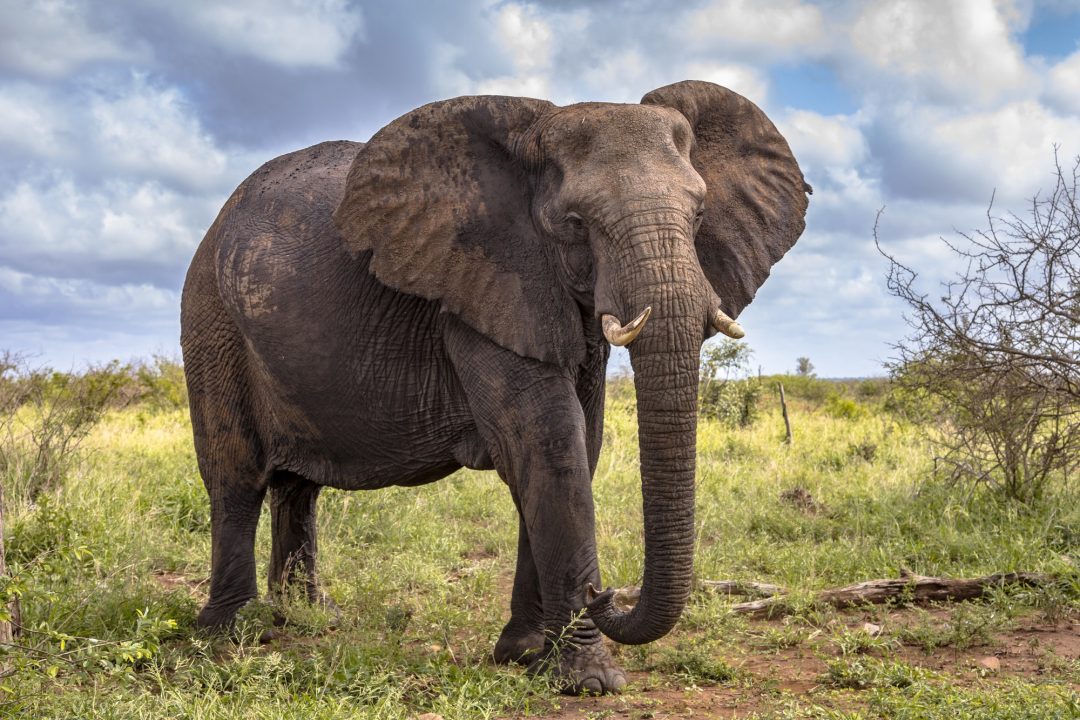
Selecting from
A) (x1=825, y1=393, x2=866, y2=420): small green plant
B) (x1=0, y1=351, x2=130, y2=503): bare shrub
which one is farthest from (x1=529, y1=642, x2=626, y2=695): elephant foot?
(x1=825, y1=393, x2=866, y2=420): small green plant

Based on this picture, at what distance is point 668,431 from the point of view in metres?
4.48

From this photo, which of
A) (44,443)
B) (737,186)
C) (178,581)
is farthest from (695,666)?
(44,443)

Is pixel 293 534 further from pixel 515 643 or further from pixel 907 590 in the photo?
pixel 907 590

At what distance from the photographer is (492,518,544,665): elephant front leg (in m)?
5.67

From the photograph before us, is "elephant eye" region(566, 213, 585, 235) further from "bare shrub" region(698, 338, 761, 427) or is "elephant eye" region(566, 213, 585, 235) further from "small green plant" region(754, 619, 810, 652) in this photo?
"bare shrub" region(698, 338, 761, 427)

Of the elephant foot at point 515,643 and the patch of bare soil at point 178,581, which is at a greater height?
the patch of bare soil at point 178,581

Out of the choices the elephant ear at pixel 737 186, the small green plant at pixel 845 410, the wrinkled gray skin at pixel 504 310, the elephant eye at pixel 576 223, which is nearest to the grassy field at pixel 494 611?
the wrinkled gray skin at pixel 504 310

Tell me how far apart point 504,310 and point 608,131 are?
3.08ft

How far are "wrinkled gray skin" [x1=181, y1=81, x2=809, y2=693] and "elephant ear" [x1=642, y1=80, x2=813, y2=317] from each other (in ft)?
0.04

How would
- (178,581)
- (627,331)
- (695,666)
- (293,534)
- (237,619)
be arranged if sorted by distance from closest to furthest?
(627,331)
(695,666)
(237,619)
(293,534)
(178,581)

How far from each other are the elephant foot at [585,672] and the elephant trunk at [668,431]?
461 millimetres

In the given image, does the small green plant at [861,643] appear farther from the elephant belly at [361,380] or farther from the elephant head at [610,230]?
the elephant belly at [361,380]

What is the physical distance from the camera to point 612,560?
25.1ft

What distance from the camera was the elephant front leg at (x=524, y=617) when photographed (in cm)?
567
